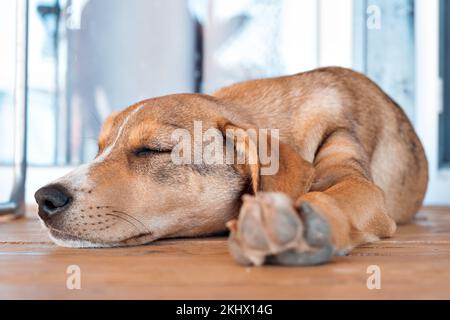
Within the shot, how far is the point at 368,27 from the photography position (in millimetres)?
4727

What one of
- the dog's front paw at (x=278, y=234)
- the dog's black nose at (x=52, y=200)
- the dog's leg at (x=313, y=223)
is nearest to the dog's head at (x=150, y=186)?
the dog's black nose at (x=52, y=200)

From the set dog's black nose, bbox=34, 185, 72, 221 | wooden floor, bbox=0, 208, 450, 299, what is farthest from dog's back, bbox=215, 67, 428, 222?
dog's black nose, bbox=34, 185, 72, 221

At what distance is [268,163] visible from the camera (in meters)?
2.18

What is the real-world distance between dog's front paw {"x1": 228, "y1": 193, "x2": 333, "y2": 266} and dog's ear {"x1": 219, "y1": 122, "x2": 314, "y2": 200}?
1.61ft

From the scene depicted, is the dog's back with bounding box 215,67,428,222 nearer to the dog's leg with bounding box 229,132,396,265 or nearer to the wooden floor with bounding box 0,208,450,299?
the dog's leg with bounding box 229,132,396,265

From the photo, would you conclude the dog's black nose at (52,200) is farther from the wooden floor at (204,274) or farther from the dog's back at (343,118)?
the dog's back at (343,118)

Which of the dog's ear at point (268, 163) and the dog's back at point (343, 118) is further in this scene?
the dog's back at point (343, 118)

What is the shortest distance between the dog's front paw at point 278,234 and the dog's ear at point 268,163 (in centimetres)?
49

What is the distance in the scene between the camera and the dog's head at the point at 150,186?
6.70ft

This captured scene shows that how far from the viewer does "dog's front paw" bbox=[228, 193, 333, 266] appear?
4.86ft

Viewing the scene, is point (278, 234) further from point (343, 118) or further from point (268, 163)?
point (343, 118)

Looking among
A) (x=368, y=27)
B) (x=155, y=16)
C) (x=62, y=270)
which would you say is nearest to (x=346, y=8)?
(x=368, y=27)

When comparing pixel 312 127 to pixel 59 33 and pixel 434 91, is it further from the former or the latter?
pixel 59 33

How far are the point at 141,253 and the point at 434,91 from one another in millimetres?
3362
